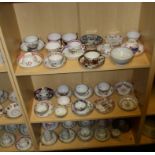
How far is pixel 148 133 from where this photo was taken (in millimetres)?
1683

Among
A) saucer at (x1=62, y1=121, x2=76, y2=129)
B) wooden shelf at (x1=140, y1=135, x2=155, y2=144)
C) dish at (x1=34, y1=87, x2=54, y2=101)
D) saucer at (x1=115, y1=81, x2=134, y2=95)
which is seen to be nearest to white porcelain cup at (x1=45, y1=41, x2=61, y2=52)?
dish at (x1=34, y1=87, x2=54, y2=101)

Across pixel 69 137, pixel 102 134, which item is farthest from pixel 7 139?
pixel 102 134

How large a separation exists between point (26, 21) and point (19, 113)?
555 mm

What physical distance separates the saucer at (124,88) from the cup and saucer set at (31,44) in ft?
1.82

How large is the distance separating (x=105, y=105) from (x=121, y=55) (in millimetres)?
398

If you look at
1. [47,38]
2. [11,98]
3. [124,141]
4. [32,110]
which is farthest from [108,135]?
[47,38]

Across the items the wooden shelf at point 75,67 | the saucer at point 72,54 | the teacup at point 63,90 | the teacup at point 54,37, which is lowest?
the teacup at point 63,90

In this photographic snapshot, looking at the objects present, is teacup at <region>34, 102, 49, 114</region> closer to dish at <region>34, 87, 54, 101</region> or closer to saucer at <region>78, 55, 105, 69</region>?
dish at <region>34, 87, 54, 101</region>

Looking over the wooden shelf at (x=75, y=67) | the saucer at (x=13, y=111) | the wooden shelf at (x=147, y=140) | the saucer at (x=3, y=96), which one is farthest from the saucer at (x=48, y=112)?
the wooden shelf at (x=147, y=140)

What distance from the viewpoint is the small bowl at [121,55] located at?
3.71 feet

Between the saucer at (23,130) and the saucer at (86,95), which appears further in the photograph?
the saucer at (23,130)

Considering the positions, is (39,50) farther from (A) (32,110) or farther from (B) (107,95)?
(B) (107,95)

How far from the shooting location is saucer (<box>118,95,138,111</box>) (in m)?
1.45

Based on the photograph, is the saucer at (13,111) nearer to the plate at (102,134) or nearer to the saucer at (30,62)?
the saucer at (30,62)
